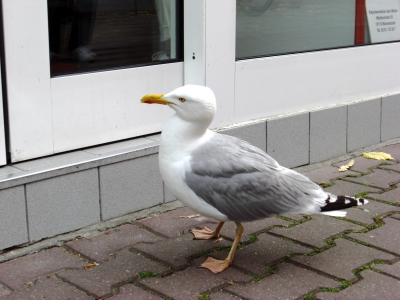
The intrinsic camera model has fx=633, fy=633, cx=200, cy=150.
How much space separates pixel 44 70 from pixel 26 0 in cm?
42

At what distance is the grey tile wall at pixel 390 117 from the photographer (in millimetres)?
5953

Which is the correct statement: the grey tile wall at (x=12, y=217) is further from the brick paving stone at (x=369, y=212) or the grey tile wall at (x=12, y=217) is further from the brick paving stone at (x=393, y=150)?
the brick paving stone at (x=393, y=150)

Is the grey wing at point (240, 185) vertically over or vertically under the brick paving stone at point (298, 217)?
over

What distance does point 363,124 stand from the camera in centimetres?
575

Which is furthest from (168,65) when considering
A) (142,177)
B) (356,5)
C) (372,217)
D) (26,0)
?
(356,5)

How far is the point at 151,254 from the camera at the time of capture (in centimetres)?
365

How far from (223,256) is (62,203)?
40.6 inches

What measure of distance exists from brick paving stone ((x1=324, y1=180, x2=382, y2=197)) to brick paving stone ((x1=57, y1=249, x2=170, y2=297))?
1.73m

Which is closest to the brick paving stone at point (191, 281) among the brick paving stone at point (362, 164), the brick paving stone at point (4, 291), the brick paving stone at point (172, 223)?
the brick paving stone at point (172, 223)

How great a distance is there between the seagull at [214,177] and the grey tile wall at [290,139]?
1.55m

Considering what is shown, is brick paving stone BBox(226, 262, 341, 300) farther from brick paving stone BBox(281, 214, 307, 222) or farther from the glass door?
the glass door

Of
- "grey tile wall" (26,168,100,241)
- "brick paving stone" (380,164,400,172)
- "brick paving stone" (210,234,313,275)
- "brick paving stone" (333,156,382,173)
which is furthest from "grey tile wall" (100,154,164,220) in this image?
"brick paving stone" (380,164,400,172)

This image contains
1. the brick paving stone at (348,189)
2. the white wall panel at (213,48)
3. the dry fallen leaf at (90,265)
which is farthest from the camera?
the brick paving stone at (348,189)

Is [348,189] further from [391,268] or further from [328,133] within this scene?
[391,268]
